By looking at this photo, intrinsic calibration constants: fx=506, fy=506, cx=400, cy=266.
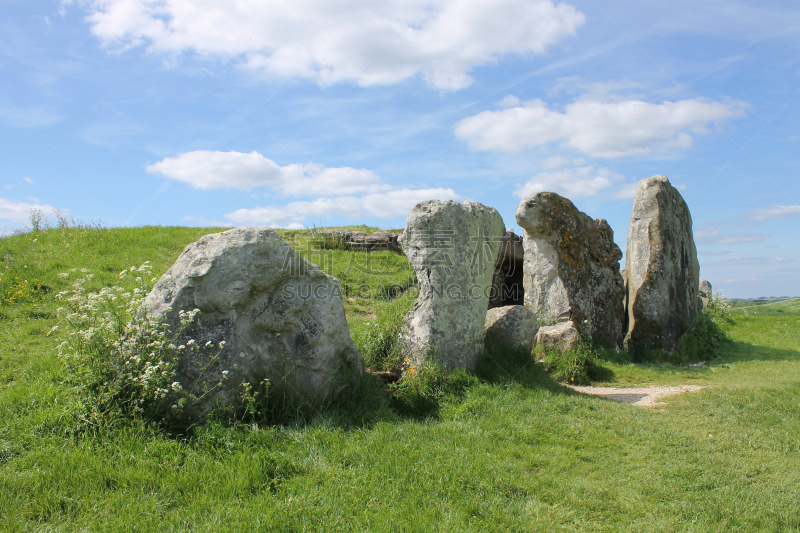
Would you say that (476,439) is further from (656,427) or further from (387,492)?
(656,427)

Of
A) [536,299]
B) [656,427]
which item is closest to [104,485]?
[656,427]

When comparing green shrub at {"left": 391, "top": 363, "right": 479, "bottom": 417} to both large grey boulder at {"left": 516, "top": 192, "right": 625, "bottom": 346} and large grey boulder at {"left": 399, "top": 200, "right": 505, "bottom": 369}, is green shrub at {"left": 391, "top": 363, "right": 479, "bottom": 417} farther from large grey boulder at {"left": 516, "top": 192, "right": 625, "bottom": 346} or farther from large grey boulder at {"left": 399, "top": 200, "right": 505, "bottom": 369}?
large grey boulder at {"left": 516, "top": 192, "right": 625, "bottom": 346}

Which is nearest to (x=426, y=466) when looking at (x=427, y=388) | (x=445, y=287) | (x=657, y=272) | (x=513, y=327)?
(x=427, y=388)

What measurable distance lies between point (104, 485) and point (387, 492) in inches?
97.8

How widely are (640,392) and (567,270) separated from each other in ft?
12.0

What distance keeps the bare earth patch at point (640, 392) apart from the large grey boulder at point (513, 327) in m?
1.14

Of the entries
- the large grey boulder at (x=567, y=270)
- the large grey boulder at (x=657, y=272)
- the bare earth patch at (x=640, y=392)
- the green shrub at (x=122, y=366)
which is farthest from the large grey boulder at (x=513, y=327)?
the green shrub at (x=122, y=366)

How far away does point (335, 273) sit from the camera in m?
Result: 14.3

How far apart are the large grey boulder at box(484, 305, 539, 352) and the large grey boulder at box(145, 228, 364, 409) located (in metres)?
3.24

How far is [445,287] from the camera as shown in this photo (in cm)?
765

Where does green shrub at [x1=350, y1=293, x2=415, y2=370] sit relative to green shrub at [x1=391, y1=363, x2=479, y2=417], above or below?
above

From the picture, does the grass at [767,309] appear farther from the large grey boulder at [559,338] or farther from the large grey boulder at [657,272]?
the large grey boulder at [559,338]

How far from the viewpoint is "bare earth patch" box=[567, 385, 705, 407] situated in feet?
27.0

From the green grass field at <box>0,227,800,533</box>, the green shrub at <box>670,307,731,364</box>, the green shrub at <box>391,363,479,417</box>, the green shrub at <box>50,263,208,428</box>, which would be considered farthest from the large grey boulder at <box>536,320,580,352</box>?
the green shrub at <box>50,263,208,428</box>
